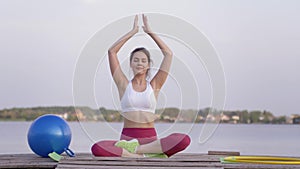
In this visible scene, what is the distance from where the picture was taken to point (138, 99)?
8.02 metres

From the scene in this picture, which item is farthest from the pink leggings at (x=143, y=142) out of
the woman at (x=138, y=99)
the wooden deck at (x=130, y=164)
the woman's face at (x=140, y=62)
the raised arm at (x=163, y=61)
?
the woman's face at (x=140, y=62)

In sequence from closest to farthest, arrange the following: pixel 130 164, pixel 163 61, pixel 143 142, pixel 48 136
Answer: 1. pixel 130 164
2. pixel 143 142
3. pixel 163 61
4. pixel 48 136

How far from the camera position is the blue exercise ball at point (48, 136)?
27.0 feet

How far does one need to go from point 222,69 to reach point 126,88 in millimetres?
1108

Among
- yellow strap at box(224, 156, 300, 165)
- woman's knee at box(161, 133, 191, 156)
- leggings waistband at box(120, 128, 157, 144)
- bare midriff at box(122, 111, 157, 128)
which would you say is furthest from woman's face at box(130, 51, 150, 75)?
yellow strap at box(224, 156, 300, 165)

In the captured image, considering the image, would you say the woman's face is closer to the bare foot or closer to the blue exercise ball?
the bare foot

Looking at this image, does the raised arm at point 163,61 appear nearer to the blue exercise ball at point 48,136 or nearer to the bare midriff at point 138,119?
the bare midriff at point 138,119

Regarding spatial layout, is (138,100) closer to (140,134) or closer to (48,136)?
(140,134)

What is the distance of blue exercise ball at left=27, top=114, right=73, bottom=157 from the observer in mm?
8233

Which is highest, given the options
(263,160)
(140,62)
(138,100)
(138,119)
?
(140,62)

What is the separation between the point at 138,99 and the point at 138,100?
0.5 inches

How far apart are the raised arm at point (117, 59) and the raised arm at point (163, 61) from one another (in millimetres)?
129

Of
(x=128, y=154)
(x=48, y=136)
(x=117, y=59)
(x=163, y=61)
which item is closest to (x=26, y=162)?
(x=48, y=136)

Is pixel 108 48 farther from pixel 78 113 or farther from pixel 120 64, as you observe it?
pixel 78 113
